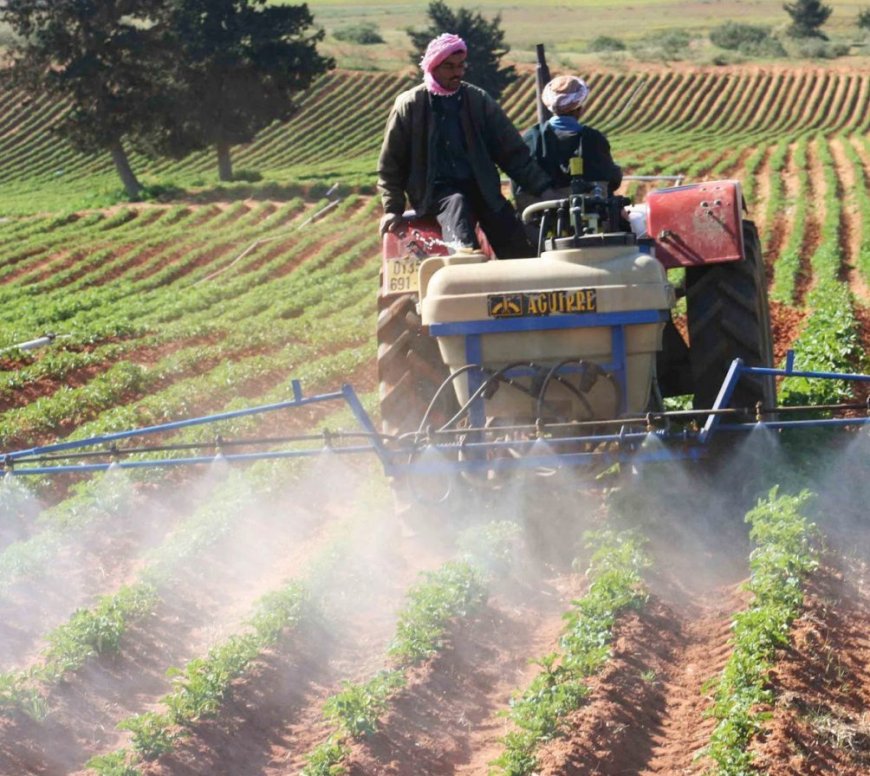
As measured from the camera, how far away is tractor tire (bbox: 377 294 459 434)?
728cm

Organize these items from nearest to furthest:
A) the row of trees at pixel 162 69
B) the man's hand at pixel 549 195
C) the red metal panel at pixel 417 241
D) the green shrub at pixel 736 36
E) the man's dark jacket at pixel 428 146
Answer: the red metal panel at pixel 417 241 → the man's dark jacket at pixel 428 146 → the man's hand at pixel 549 195 → the row of trees at pixel 162 69 → the green shrub at pixel 736 36

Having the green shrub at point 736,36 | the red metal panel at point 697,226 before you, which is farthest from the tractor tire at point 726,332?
the green shrub at point 736,36

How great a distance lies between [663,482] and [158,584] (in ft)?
8.40

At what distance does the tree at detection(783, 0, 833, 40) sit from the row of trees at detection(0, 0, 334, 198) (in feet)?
127

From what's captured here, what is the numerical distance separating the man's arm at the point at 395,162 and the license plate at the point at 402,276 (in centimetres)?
41

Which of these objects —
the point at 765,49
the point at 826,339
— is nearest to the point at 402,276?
the point at 826,339

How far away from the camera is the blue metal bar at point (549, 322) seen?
6.70 m

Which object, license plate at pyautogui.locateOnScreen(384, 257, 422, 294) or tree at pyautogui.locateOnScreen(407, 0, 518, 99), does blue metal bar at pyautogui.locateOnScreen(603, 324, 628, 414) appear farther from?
tree at pyautogui.locateOnScreen(407, 0, 518, 99)

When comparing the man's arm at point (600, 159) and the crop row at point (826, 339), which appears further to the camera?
the crop row at point (826, 339)

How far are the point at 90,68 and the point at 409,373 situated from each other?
31997 millimetres

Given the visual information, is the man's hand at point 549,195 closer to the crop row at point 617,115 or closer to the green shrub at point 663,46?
the crop row at point 617,115

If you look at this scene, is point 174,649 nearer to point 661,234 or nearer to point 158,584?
point 158,584

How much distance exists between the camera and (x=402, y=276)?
7367 millimetres

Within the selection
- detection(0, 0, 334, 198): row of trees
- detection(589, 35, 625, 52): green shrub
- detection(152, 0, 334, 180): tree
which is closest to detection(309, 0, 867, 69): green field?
detection(589, 35, 625, 52): green shrub
